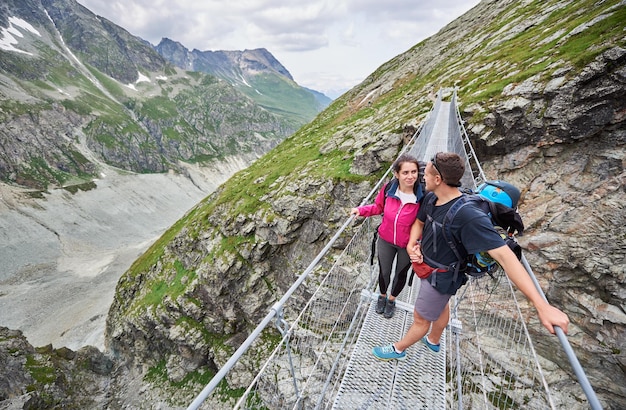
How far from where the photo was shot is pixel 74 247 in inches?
2793

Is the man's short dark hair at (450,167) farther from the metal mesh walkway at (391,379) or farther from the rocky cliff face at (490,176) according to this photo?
the rocky cliff face at (490,176)

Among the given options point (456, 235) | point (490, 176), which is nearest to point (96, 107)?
point (490, 176)

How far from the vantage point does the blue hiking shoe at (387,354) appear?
4109 millimetres

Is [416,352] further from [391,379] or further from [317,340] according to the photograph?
[317,340]

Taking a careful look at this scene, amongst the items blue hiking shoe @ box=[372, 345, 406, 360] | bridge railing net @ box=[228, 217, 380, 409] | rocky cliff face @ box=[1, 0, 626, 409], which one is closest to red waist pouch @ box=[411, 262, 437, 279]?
blue hiking shoe @ box=[372, 345, 406, 360]

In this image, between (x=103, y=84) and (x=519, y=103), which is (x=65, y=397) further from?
(x=103, y=84)

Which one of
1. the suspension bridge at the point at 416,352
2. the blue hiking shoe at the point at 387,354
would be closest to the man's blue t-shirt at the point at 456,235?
the suspension bridge at the point at 416,352

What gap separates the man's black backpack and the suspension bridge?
0.47 m

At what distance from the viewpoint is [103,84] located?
6024 inches

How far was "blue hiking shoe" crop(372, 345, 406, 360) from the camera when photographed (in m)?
4.11

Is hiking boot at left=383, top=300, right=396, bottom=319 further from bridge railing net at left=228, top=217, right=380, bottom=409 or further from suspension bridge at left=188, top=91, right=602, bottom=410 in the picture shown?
bridge railing net at left=228, top=217, right=380, bottom=409

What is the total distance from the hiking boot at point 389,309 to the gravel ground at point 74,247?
43583 millimetres

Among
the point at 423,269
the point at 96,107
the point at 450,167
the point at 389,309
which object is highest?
the point at 96,107

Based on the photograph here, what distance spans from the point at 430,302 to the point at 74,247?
309ft
